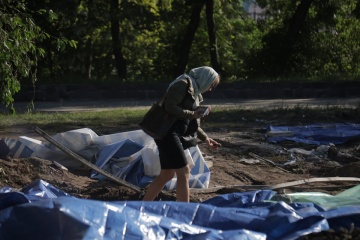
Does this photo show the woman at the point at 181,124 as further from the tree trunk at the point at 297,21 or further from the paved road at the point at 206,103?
the tree trunk at the point at 297,21

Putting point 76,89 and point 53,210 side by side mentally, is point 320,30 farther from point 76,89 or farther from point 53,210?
point 53,210

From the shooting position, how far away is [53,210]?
4730 mm

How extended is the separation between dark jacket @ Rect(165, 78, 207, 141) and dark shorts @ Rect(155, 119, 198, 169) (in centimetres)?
16

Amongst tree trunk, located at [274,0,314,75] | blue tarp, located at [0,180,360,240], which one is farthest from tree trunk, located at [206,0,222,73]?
blue tarp, located at [0,180,360,240]

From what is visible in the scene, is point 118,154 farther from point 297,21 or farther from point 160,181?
point 297,21

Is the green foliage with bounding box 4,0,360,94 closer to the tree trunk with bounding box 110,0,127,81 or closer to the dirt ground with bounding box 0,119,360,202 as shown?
the tree trunk with bounding box 110,0,127,81

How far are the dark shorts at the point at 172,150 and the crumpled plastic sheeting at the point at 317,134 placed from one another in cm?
485

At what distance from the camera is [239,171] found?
909 centimetres

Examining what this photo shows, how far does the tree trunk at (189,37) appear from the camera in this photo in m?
21.3

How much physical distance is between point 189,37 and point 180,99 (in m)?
15.5

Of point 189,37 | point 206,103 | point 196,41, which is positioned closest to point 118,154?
point 206,103

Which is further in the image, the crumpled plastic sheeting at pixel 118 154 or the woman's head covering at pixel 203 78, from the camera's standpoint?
the crumpled plastic sheeting at pixel 118 154

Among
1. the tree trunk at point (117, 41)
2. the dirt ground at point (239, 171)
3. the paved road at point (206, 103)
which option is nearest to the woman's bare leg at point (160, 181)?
the dirt ground at point (239, 171)

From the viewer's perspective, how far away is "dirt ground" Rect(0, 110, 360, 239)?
25.4 feet
